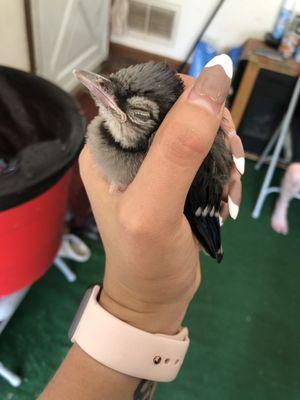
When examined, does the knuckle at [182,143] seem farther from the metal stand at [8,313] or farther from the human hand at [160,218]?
the metal stand at [8,313]

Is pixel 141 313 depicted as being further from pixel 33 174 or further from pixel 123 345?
pixel 33 174

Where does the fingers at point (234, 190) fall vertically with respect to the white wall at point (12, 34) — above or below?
above

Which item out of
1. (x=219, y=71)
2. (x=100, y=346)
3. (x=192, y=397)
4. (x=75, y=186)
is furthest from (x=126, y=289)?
(x=75, y=186)

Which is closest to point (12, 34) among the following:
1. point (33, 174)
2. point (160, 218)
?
point (33, 174)

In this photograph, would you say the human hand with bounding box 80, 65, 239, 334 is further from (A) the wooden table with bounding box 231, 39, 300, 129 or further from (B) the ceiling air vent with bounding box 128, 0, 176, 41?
(B) the ceiling air vent with bounding box 128, 0, 176, 41

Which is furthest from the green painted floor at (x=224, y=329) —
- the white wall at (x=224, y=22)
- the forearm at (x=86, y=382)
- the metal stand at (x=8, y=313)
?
the white wall at (x=224, y=22)

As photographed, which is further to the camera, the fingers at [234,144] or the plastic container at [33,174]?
the plastic container at [33,174]

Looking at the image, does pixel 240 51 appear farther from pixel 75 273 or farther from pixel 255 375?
pixel 255 375

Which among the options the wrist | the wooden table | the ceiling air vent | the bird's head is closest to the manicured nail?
the bird's head

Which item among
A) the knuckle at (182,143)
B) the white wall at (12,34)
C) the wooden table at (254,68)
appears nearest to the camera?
the knuckle at (182,143)
